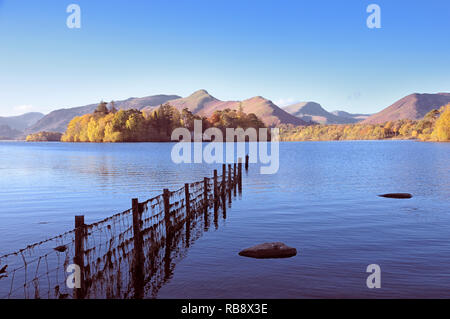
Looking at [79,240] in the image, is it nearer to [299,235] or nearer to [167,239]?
[167,239]

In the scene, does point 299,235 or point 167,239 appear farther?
point 299,235

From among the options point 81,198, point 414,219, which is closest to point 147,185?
point 81,198

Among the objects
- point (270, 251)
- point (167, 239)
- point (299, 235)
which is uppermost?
point (270, 251)

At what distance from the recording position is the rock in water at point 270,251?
1507 centimetres

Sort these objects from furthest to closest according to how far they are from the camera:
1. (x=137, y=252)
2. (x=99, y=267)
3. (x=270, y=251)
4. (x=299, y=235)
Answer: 1. (x=299, y=235)
2. (x=270, y=251)
3. (x=137, y=252)
4. (x=99, y=267)

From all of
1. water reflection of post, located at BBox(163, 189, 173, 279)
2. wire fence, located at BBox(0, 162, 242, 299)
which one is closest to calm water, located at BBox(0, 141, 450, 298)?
water reflection of post, located at BBox(163, 189, 173, 279)

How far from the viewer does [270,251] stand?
1515 cm

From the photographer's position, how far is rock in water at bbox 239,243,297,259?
49.4ft

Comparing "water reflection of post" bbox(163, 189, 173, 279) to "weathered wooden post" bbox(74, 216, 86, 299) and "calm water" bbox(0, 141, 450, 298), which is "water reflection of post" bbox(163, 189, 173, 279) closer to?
"calm water" bbox(0, 141, 450, 298)

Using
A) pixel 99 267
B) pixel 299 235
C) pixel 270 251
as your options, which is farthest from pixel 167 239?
pixel 299 235

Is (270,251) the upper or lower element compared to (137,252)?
lower

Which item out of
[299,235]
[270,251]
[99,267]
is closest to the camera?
[99,267]

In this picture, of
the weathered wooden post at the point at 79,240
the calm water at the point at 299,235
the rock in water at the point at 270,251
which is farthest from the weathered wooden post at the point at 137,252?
the rock in water at the point at 270,251
